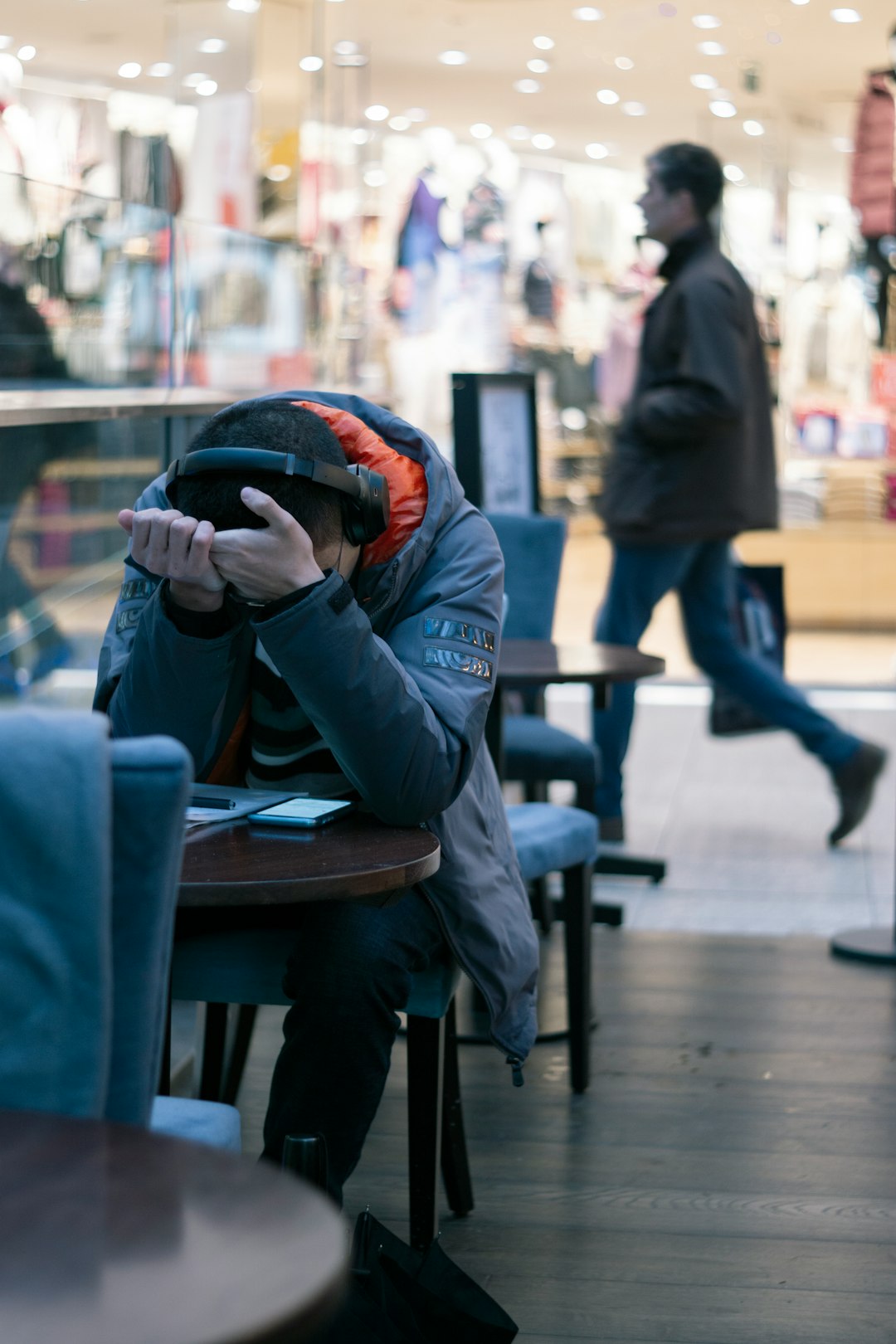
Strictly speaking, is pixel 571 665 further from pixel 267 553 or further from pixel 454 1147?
pixel 267 553

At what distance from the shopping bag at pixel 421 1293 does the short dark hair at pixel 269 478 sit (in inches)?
27.8

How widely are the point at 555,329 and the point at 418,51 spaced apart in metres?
1.30

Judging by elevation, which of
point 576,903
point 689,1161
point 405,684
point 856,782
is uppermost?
point 405,684

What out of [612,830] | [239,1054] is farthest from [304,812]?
[612,830]

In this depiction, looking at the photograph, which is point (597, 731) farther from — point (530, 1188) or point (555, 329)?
point (555, 329)

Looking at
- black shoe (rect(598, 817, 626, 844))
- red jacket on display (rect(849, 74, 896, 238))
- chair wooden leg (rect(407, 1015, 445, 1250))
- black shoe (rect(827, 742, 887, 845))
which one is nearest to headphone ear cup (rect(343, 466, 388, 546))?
chair wooden leg (rect(407, 1015, 445, 1250))

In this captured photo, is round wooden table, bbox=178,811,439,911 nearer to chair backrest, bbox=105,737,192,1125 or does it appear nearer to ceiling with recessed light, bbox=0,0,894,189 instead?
chair backrest, bbox=105,737,192,1125

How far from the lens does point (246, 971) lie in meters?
2.13

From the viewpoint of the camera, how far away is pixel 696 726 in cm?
662

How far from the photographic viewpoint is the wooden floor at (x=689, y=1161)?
2.24 metres

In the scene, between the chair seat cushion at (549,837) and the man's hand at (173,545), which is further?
the chair seat cushion at (549,837)

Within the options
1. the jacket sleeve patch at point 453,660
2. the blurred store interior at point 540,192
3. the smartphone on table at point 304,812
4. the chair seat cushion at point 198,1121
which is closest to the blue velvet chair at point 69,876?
the chair seat cushion at point 198,1121

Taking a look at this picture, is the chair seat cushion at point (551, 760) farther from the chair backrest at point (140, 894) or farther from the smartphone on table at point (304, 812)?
the chair backrest at point (140, 894)

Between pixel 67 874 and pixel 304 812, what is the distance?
2.51 ft
